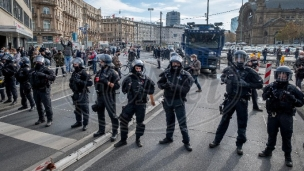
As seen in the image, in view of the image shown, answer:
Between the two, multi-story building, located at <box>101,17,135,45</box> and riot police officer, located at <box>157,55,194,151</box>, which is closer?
riot police officer, located at <box>157,55,194,151</box>

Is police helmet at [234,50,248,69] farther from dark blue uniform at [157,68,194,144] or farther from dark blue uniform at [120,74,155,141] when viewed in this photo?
dark blue uniform at [120,74,155,141]

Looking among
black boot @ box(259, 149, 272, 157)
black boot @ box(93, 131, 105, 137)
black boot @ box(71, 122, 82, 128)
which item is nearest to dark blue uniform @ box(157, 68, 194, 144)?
black boot @ box(259, 149, 272, 157)

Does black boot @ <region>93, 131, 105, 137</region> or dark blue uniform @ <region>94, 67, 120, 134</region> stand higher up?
dark blue uniform @ <region>94, 67, 120, 134</region>

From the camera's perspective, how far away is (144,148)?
5.10 metres

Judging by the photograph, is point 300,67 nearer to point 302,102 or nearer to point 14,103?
point 302,102

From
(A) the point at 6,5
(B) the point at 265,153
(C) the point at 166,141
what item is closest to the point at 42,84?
(C) the point at 166,141

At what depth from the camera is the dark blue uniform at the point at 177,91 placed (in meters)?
4.96

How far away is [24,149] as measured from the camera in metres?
4.95

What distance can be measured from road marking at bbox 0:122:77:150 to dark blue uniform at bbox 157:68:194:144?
7.61 feet

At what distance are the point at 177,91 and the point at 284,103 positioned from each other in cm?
195

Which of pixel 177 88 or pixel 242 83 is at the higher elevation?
pixel 242 83

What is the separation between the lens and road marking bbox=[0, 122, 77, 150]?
5.23 metres

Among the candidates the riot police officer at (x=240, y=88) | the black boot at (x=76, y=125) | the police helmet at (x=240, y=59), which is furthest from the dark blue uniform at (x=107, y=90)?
the police helmet at (x=240, y=59)

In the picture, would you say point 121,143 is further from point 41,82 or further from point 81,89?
point 41,82
